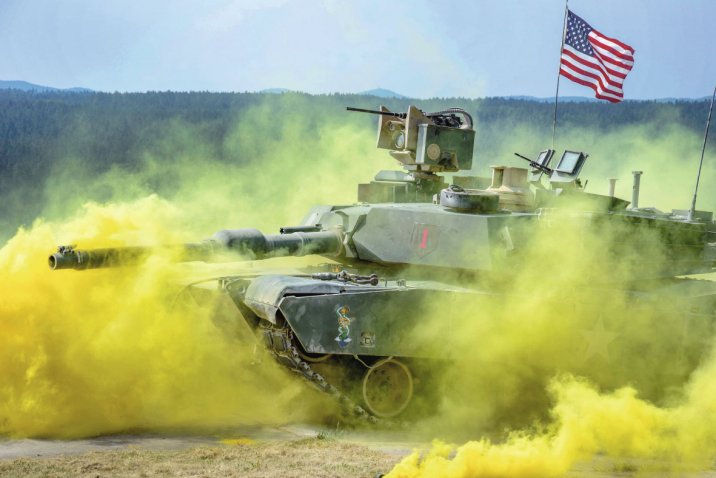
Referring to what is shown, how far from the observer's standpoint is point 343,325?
8805 millimetres

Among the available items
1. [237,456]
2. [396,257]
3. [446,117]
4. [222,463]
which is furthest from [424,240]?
[222,463]

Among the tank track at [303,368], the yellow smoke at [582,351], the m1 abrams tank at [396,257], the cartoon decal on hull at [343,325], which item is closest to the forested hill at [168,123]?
the m1 abrams tank at [396,257]

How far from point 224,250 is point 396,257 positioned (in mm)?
1976

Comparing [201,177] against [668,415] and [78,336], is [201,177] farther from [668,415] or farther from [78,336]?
[668,415]

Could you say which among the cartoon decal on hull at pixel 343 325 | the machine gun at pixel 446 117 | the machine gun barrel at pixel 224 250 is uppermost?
the machine gun at pixel 446 117

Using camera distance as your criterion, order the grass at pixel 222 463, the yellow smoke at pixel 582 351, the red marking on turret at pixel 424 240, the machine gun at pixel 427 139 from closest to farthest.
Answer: the grass at pixel 222 463 → the yellow smoke at pixel 582 351 → the red marking on turret at pixel 424 240 → the machine gun at pixel 427 139

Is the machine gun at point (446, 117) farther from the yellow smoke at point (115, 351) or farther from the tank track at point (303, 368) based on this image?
the tank track at point (303, 368)

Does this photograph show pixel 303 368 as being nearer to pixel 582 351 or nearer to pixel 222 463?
pixel 222 463

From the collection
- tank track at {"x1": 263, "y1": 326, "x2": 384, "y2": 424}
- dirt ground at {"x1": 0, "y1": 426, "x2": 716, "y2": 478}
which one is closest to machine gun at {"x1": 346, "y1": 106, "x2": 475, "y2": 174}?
tank track at {"x1": 263, "y1": 326, "x2": 384, "y2": 424}

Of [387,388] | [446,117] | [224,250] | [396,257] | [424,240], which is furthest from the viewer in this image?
[446,117]

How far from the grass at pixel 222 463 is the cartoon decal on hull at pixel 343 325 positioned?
1012 mm

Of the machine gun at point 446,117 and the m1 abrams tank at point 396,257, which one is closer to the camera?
the m1 abrams tank at point 396,257

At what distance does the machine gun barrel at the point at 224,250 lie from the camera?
860 centimetres

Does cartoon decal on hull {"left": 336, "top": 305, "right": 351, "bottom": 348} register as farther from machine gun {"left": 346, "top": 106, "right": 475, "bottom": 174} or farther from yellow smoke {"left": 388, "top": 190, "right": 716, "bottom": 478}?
machine gun {"left": 346, "top": 106, "right": 475, "bottom": 174}
